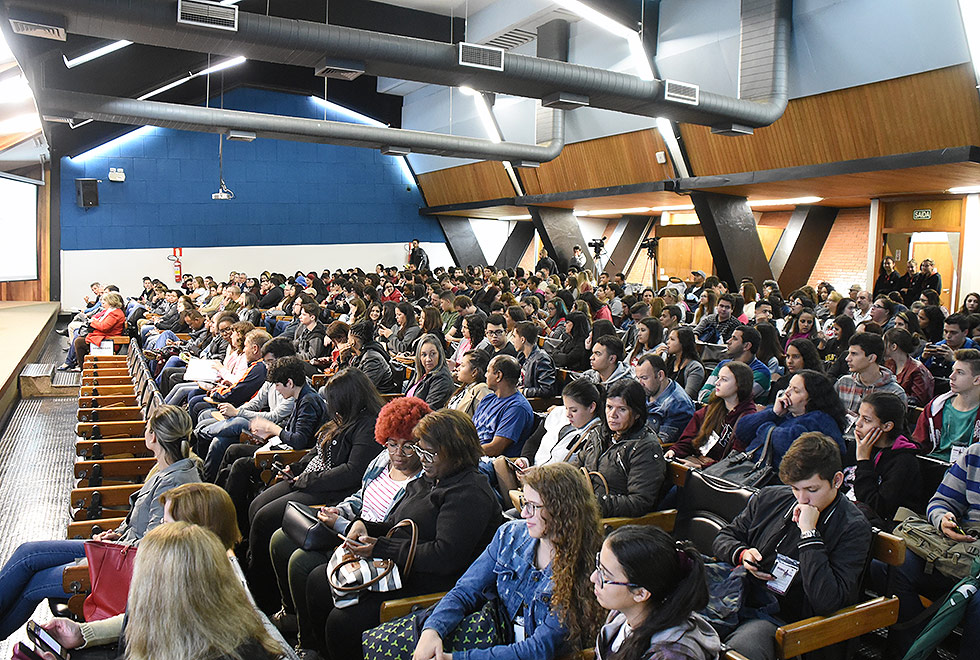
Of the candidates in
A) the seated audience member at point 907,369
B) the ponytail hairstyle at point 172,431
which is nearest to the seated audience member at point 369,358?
the ponytail hairstyle at point 172,431

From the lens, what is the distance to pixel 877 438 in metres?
3.04

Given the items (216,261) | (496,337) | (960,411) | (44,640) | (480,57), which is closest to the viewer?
(44,640)

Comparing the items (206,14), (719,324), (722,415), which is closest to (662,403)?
(722,415)

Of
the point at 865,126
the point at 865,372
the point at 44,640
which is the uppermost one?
the point at 865,126

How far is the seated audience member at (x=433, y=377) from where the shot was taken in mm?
4645

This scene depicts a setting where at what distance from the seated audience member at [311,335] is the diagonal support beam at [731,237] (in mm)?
6829

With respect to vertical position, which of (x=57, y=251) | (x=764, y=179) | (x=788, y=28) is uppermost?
(x=788, y=28)

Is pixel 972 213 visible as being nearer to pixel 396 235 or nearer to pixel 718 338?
pixel 718 338

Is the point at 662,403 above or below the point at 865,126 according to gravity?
below

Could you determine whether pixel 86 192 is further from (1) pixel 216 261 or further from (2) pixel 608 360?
(2) pixel 608 360

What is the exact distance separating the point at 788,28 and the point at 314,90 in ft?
39.8

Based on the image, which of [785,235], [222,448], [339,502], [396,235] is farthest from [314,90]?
[339,502]

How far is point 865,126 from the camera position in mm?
8695

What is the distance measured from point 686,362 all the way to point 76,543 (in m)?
3.62
